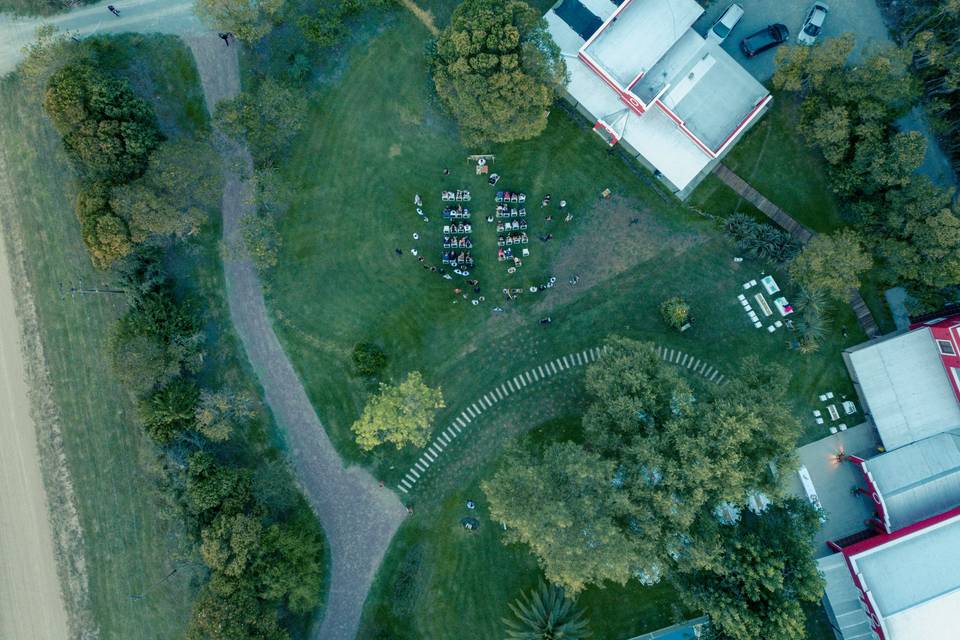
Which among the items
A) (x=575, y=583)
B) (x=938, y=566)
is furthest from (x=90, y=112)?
(x=938, y=566)

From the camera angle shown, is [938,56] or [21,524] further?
[21,524]

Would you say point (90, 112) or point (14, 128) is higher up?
point (14, 128)

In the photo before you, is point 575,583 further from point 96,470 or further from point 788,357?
point 96,470

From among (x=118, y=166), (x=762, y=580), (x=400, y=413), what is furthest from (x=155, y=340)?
(x=762, y=580)

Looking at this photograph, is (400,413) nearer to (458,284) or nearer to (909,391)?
(458,284)

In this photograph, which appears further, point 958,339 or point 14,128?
→ point 14,128

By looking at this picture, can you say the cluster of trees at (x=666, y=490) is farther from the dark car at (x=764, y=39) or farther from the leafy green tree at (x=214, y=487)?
the dark car at (x=764, y=39)
